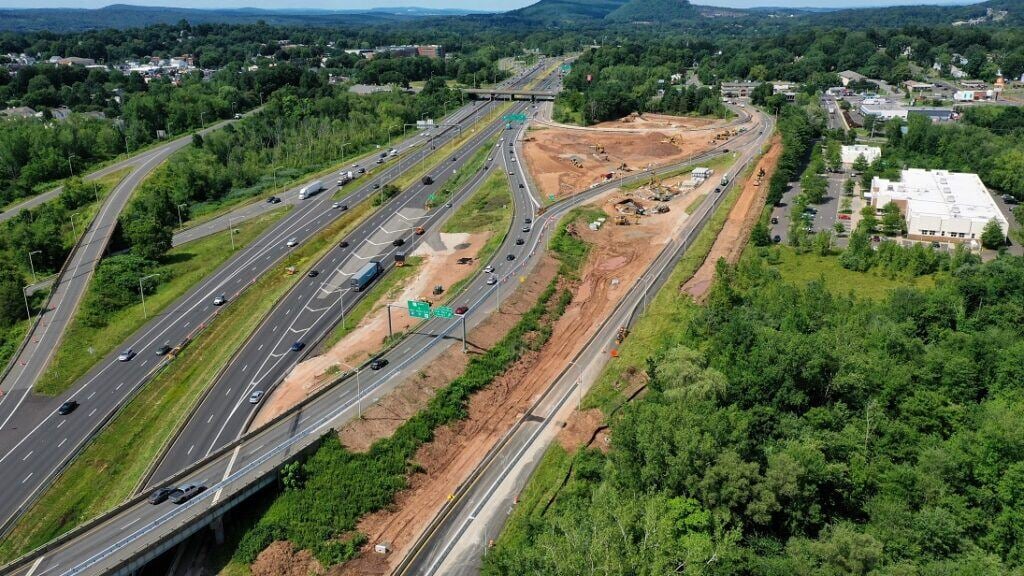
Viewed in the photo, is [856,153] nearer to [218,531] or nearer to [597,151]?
[597,151]

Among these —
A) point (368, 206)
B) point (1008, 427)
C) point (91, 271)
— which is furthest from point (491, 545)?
point (368, 206)

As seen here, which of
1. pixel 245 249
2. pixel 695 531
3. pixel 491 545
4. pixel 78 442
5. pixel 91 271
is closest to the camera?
pixel 695 531

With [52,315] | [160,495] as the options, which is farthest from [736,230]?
[52,315]

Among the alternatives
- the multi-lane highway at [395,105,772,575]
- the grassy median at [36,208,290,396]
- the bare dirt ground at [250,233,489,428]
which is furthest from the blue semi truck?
the multi-lane highway at [395,105,772,575]

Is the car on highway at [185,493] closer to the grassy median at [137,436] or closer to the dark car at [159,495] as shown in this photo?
the dark car at [159,495]

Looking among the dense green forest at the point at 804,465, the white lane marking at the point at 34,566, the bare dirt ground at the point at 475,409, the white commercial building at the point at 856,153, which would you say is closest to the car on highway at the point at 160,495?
the white lane marking at the point at 34,566

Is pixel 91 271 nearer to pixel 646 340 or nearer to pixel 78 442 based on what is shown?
pixel 78 442

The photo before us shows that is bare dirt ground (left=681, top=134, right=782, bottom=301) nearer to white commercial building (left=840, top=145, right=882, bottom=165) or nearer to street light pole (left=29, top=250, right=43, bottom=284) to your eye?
white commercial building (left=840, top=145, right=882, bottom=165)

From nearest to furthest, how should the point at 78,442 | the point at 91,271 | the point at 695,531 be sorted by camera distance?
1. the point at 695,531
2. the point at 78,442
3. the point at 91,271
